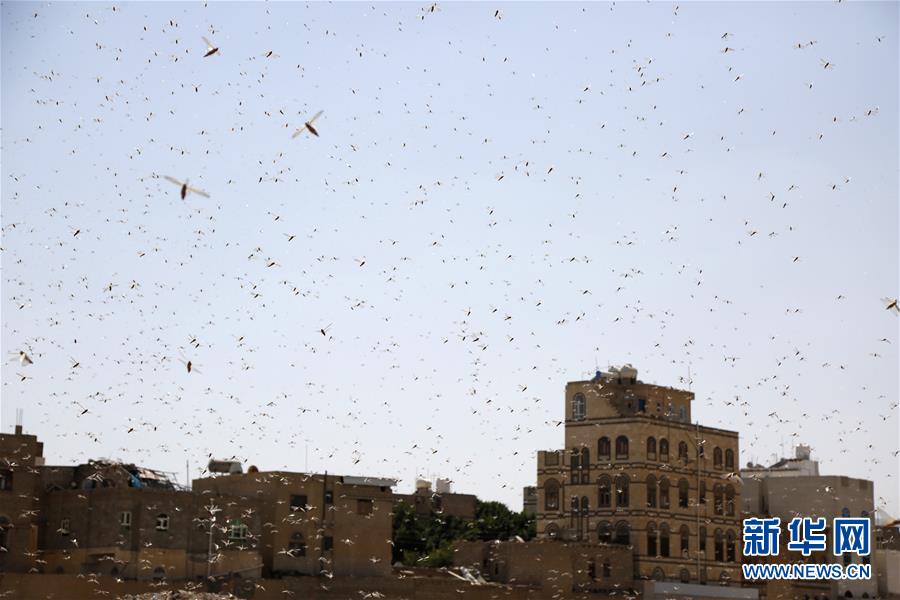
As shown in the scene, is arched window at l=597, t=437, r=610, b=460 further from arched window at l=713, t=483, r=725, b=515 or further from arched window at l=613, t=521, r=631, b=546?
arched window at l=713, t=483, r=725, b=515

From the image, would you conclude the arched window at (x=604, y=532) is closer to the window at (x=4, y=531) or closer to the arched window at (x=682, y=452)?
the arched window at (x=682, y=452)

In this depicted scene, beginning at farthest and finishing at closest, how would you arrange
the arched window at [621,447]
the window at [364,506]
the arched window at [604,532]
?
the arched window at [604,532] < the arched window at [621,447] < the window at [364,506]

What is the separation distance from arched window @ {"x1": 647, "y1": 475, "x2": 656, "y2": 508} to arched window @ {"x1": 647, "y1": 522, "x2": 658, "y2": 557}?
1.32 meters

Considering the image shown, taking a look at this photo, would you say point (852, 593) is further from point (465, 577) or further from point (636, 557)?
point (465, 577)

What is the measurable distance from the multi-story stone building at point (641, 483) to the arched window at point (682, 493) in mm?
68

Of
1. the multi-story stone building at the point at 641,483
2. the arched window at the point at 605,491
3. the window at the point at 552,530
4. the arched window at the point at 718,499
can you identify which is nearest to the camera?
the multi-story stone building at the point at 641,483

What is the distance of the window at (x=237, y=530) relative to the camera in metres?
79.0

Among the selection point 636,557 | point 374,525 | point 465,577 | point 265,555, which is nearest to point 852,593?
point 636,557

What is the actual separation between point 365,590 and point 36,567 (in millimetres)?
17689

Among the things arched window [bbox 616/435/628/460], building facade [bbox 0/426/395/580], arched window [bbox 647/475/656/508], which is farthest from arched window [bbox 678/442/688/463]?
building facade [bbox 0/426/395/580]

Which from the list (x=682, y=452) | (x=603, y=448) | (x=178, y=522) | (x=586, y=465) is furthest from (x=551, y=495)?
(x=178, y=522)

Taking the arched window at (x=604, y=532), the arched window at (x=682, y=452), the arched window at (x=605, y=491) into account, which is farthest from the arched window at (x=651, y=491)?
the arched window at (x=682, y=452)

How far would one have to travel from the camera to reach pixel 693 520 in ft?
331

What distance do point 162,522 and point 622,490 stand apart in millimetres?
33492
